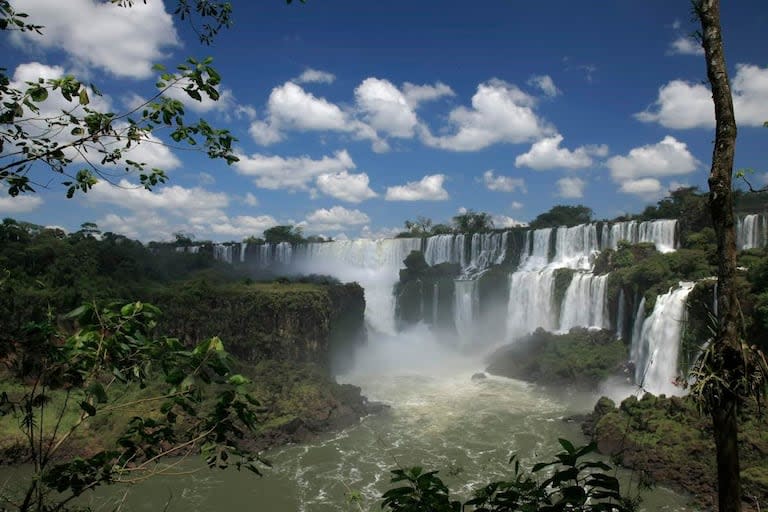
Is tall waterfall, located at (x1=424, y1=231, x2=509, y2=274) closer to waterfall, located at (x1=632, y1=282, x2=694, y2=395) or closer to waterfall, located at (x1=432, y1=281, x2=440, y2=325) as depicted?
waterfall, located at (x1=432, y1=281, x2=440, y2=325)

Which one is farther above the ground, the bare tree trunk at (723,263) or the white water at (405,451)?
the bare tree trunk at (723,263)

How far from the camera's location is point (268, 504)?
552 inches

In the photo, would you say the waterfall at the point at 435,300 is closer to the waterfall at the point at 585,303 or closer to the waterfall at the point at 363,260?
the waterfall at the point at 363,260

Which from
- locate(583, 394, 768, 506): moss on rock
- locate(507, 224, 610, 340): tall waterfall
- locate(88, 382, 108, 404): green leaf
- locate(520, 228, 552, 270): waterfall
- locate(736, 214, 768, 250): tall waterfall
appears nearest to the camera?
locate(88, 382, 108, 404): green leaf

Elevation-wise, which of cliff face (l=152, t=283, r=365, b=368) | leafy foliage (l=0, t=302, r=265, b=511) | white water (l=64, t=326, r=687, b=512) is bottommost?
white water (l=64, t=326, r=687, b=512)

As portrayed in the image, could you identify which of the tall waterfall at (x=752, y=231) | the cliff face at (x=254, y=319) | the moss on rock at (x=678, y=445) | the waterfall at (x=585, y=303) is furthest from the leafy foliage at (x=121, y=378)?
the tall waterfall at (x=752, y=231)

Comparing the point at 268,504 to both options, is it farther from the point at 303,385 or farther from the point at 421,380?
the point at 421,380

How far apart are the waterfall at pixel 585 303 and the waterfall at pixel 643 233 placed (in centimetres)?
470

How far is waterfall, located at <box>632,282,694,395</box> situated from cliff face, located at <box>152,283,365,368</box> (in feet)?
48.9

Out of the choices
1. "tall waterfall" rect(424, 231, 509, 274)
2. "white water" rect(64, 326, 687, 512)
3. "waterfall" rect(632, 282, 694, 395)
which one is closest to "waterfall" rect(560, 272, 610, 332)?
"waterfall" rect(632, 282, 694, 395)

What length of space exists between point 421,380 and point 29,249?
68.6 feet

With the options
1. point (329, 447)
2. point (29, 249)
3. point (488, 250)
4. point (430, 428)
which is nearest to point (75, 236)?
point (29, 249)

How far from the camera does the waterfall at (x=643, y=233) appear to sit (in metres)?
30.7

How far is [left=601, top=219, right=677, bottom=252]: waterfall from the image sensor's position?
101 ft
